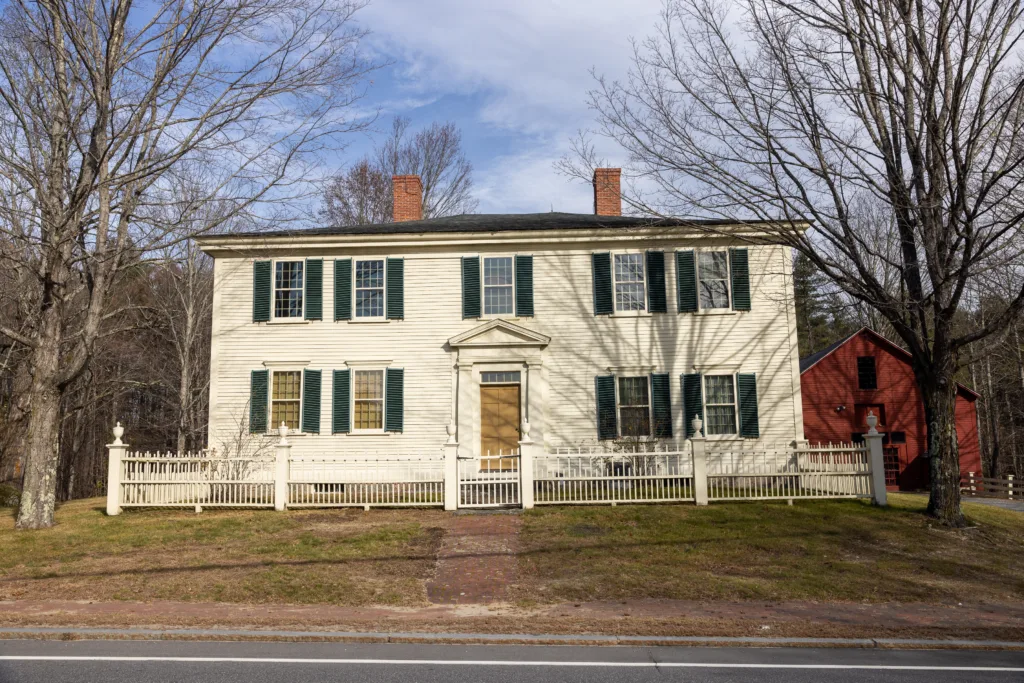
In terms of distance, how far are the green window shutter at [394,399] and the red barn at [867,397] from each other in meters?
16.7

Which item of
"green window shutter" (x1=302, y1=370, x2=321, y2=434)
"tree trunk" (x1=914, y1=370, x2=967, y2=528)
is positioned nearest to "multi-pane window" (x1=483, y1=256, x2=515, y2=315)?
"green window shutter" (x1=302, y1=370, x2=321, y2=434)

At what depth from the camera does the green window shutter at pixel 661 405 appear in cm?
1905

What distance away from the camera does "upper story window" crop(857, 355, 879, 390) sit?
29.0m

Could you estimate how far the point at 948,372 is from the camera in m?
14.2

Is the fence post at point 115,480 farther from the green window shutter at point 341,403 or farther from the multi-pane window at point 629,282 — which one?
the multi-pane window at point 629,282

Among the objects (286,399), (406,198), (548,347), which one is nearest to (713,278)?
(548,347)

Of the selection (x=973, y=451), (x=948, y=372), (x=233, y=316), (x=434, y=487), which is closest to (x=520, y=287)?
(x=434, y=487)

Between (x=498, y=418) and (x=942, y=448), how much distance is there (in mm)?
9761

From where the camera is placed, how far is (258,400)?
19328 millimetres

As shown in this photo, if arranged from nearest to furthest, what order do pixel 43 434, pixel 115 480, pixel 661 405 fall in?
pixel 43 434 < pixel 115 480 < pixel 661 405

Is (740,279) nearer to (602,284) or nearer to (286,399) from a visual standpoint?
(602,284)

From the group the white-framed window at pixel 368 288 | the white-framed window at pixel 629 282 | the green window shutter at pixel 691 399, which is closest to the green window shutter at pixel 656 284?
the white-framed window at pixel 629 282

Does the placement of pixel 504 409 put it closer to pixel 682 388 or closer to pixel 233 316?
pixel 682 388

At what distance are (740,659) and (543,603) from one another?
10.3ft
